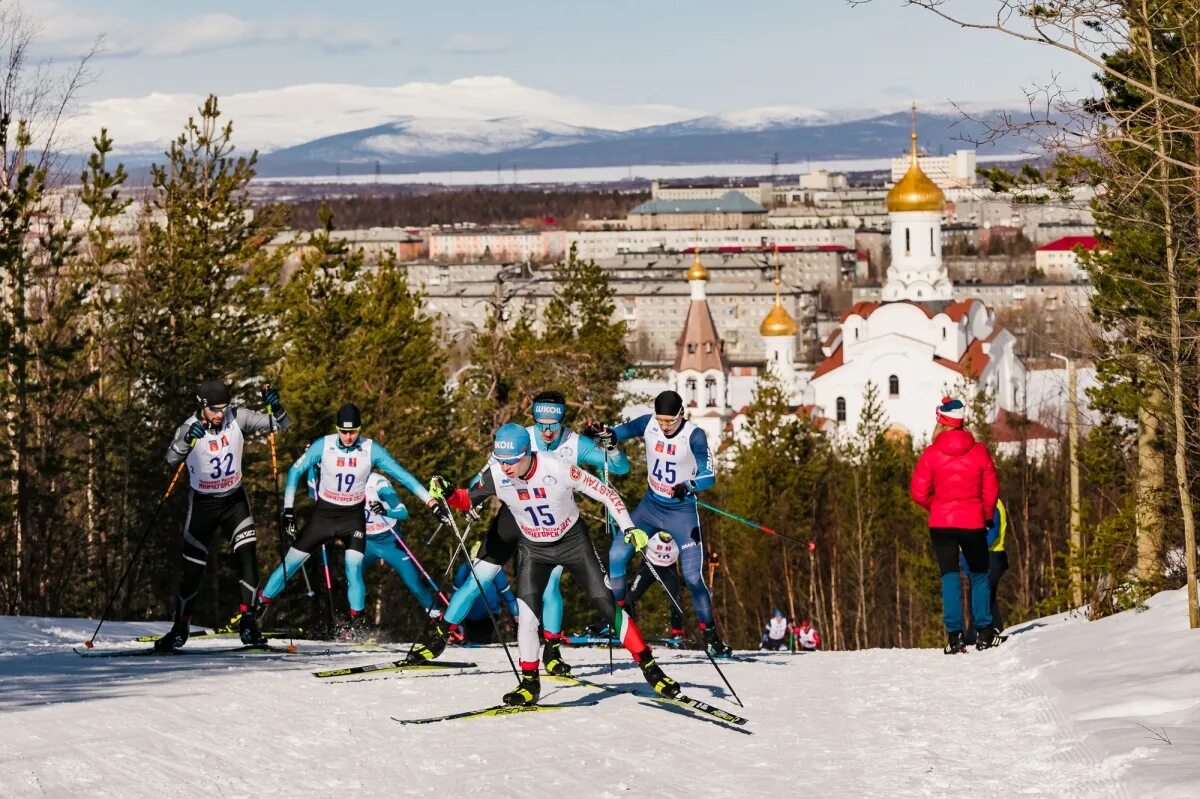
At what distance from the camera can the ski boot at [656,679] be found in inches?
472

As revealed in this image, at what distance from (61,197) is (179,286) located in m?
2.78

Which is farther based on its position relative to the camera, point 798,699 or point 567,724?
point 798,699

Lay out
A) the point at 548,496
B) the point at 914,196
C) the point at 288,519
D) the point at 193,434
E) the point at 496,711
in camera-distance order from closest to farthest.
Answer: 1. the point at 496,711
2. the point at 548,496
3. the point at 193,434
4. the point at 288,519
5. the point at 914,196

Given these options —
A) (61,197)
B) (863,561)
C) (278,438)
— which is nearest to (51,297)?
(61,197)

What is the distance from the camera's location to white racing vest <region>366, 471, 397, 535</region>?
56.6ft

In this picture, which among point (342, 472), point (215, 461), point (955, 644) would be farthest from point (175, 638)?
point (955, 644)

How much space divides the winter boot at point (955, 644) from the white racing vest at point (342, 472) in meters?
5.18

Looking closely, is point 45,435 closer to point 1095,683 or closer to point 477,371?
point 477,371

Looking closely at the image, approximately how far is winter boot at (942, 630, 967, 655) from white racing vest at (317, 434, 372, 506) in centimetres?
518

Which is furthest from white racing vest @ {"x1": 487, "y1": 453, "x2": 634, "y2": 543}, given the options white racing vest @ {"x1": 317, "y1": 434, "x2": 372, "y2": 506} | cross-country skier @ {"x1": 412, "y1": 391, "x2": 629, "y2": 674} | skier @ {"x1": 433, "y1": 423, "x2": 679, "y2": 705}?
white racing vest @ {"x1": 317, "y1": 434, "x2": 372, "y2": 506}

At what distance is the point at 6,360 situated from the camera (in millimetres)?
28219

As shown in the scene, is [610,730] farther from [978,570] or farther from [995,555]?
[995,555]

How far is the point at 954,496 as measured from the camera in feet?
50.4

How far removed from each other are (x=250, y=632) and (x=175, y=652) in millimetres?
777
